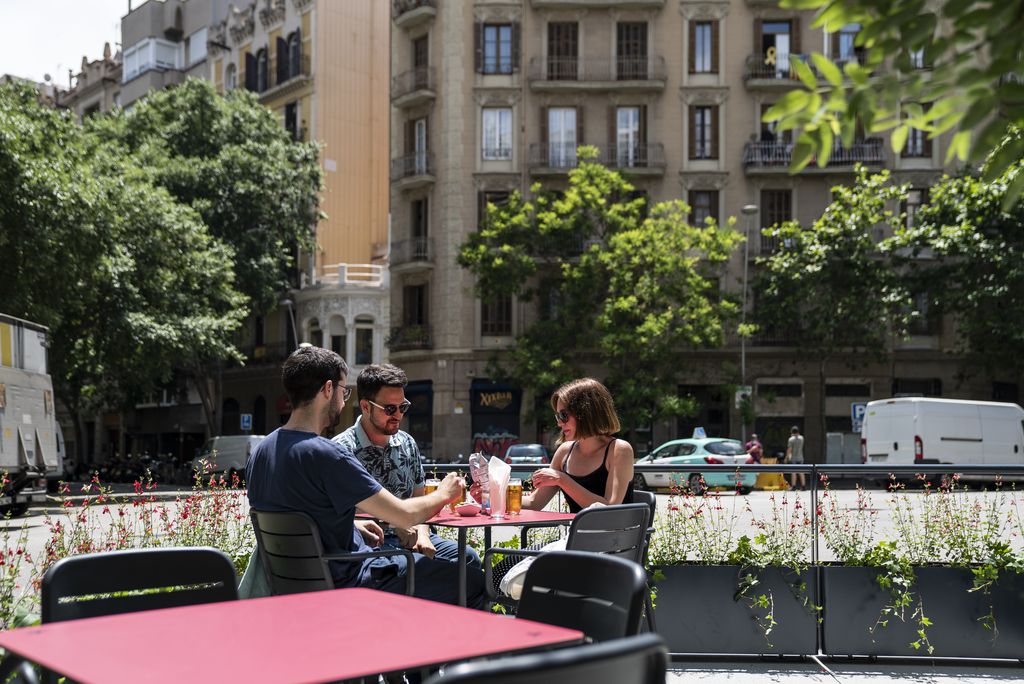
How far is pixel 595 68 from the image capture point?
45656 millimetres

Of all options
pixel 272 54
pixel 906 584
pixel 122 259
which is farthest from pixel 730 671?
pixel 272 54

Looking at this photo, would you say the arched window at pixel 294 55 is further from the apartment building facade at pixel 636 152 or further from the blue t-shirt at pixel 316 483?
the blue t-shirt at pixel 316 483

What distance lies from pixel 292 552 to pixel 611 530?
57.7 inches

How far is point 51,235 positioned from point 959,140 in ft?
91.3

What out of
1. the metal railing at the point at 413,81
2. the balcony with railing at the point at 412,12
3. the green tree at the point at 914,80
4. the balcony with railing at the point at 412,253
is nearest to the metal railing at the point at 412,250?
the balcony with railing at the point at 412,253

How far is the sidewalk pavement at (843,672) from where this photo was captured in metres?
7.56

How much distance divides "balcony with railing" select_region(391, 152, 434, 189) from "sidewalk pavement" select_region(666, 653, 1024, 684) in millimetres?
39303

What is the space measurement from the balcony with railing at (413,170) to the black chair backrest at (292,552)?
136 ft

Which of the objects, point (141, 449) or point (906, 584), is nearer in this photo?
point (906, 584)

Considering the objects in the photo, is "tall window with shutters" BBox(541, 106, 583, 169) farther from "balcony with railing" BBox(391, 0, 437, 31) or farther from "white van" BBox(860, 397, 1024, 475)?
"white van" BBox(860, 397, 1024, 475)

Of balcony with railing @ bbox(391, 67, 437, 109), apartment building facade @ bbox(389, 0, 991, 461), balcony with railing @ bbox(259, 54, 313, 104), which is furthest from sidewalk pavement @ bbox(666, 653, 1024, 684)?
balcony with railing @ bbox(259, 54, 313, 104)

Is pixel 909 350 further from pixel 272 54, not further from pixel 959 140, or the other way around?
pixel 959 140

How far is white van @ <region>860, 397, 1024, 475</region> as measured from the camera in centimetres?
3444

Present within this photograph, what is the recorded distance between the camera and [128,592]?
Result: 159 inches
